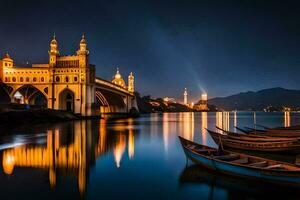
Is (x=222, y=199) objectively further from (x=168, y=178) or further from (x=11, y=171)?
(x=11, y=171)

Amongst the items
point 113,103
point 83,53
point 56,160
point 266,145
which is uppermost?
point 83,53

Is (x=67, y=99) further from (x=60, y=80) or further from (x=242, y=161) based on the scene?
(x=242, y=161)

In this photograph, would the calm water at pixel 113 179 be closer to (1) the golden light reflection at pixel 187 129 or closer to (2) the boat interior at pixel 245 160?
(2) the boat interior at pixel 245 160

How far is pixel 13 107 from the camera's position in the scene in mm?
56844

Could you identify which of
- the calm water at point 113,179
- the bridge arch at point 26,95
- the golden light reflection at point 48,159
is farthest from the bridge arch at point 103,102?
the calm water at point 113,179

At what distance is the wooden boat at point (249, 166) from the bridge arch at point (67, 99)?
6273cm

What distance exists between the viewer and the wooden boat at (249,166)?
1088 cm

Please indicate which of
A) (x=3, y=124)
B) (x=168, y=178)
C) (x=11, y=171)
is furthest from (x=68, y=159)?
(x=3, y=124)

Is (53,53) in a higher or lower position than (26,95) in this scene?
higher

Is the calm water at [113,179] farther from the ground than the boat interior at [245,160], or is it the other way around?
the boat interior at [245,160]

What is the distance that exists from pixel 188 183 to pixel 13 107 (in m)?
52.8

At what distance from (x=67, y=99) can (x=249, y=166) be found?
6952 cm

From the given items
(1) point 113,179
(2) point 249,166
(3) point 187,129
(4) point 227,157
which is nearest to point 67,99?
(3) point 187,129

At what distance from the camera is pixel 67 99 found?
76188 mm
